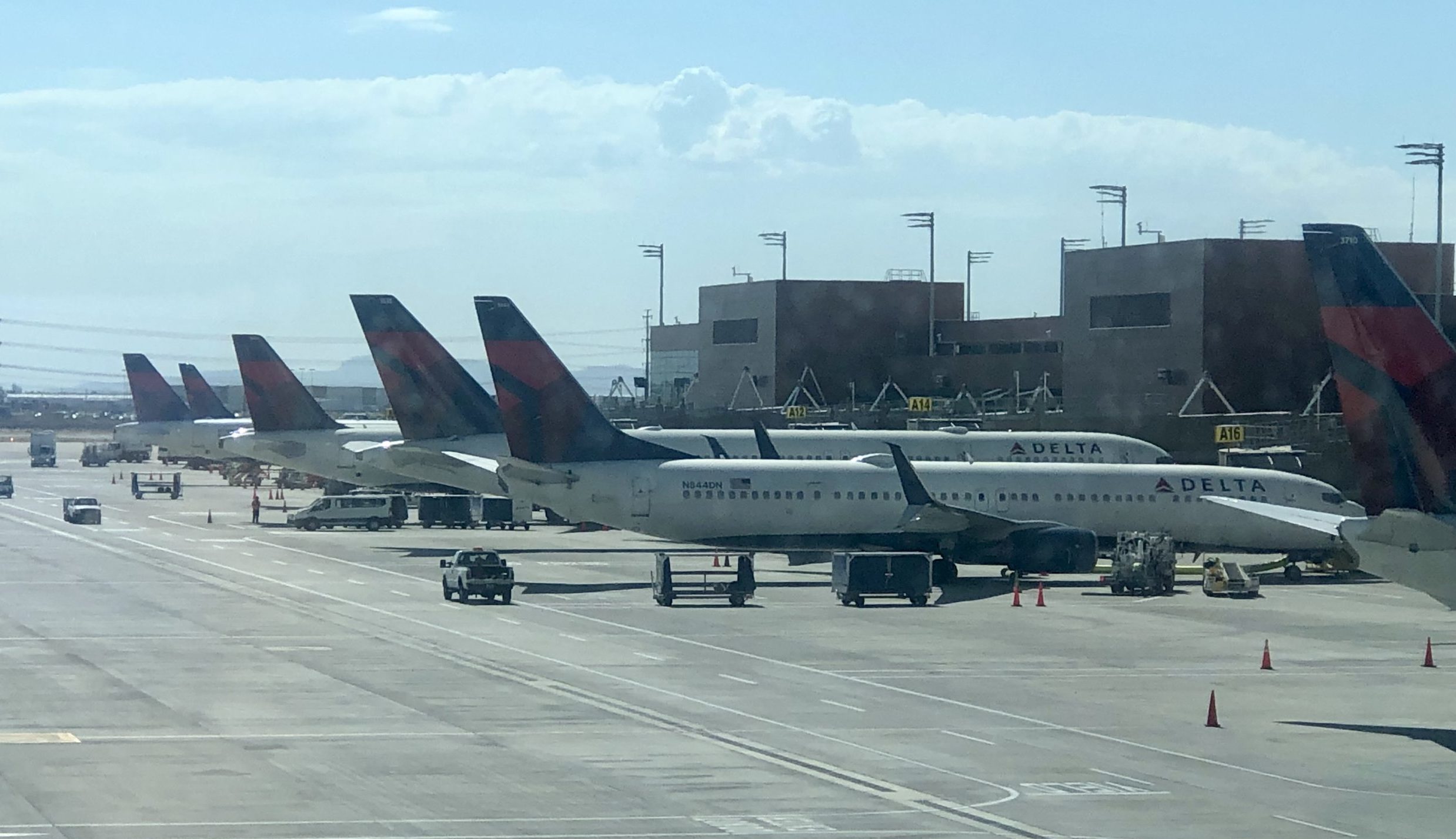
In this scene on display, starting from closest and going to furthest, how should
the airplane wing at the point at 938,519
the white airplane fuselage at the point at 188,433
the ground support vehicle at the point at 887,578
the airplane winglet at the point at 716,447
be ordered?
the ground support vehicle at the point at 887,578 < the airplane wing at the point at 938,519 < the airplane winglet at the point at 716,447 < the white airplane fuselage at the point at 188,433

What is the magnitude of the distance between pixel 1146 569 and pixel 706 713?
26340mm

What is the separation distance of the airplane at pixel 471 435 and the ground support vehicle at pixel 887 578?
67.7ft

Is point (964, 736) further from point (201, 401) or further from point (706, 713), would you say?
point (201, 401)

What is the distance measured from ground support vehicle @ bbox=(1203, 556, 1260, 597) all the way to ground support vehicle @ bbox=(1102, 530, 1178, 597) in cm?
110

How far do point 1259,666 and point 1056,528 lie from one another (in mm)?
17744

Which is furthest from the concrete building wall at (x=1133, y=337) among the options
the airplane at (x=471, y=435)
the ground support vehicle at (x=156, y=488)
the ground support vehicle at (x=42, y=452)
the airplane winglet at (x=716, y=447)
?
the ground support vehicle at (x=42, y=452)

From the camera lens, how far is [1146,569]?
53344 mm

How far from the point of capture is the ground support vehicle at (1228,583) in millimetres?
53281

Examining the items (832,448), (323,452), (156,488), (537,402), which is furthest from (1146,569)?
(156,488)

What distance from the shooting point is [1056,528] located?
55.2 meters

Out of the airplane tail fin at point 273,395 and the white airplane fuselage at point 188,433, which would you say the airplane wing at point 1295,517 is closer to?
the airplane tail fin at point 273,395

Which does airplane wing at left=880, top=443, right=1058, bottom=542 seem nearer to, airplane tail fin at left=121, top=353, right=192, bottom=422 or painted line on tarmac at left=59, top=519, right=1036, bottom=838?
painted line on tarmac at left=59, top=519, right=1036, bottom=838

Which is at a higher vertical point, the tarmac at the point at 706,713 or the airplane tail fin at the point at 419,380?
the airplane tail fin at the point at 419,380

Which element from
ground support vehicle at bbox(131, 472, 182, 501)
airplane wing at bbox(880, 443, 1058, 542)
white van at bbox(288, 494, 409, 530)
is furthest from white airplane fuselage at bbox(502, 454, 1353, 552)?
ground support vehicle at bbox(131, 472, 182, 501)
